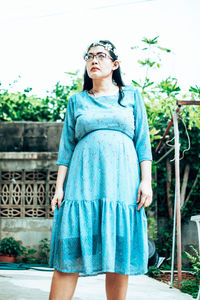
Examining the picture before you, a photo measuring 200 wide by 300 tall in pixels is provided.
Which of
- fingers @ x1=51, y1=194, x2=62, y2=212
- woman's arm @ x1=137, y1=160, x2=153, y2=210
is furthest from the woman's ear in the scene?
fingers @ x1=51, y1=194, x2=62, y2=212

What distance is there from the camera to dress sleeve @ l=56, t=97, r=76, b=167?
5.76 feet

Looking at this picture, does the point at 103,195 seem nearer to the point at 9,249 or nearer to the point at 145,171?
the point at 145,171

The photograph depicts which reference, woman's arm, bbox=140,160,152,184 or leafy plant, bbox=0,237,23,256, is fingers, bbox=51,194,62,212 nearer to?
woman's arm, bbox=140,160,152,184

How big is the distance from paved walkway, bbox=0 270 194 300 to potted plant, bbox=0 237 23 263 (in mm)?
1159

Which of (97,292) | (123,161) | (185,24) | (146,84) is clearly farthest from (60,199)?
(185,24)

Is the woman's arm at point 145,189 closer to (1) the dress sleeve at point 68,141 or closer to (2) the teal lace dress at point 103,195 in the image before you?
(2) the teal lace dress at point 103,195

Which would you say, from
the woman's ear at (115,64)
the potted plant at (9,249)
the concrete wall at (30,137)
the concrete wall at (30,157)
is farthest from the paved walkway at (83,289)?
the concrete wall at (30,137)

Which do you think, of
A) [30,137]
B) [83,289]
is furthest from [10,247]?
[83,289]

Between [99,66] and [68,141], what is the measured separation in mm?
410

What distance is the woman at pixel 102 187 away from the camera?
4.89ft

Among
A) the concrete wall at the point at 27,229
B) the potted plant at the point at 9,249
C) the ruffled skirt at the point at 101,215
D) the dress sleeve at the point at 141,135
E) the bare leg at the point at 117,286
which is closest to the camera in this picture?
the ruffled skirt at the point at 101,215

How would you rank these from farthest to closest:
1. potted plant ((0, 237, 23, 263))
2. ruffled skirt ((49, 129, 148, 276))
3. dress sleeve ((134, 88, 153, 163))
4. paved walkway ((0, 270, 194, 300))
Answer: potted plant ((0, 237, 23, 263)) → paved walkway ((0, 270, 194, 300)) → dress sleeve ((134, 88, 153, 163)) → ruffled skirt ((49, 129, 148, 276))

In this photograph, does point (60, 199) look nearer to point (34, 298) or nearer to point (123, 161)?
point (123, 161)

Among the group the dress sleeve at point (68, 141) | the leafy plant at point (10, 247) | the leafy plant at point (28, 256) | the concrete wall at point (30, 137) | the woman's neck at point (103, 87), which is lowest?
the leafy plant at point (28, 256)
